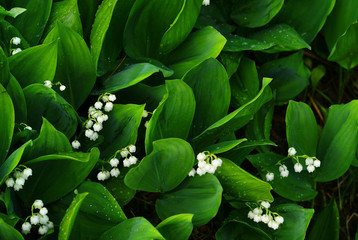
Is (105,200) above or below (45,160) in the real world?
below

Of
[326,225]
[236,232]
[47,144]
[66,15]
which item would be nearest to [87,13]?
[66,15]

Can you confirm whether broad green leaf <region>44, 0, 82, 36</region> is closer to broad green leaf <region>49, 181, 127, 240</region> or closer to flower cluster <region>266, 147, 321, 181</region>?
broad green leaf <region>49, 181, 127, 240</region>

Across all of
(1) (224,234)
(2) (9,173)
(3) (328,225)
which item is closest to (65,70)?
(2) (9,173)

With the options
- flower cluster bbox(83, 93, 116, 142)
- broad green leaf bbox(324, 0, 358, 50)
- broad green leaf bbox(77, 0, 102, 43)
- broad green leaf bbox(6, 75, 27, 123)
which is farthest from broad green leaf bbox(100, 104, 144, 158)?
broad green leaf bbox(324, 0, 358, 50)

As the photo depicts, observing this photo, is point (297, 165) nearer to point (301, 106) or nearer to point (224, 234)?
point (301, 106)

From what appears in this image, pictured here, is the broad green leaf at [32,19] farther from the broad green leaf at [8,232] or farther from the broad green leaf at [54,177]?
the broad green leaf at [8,232]

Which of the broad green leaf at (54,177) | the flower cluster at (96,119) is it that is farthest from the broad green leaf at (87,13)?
the broad green leaf at (54,177)
